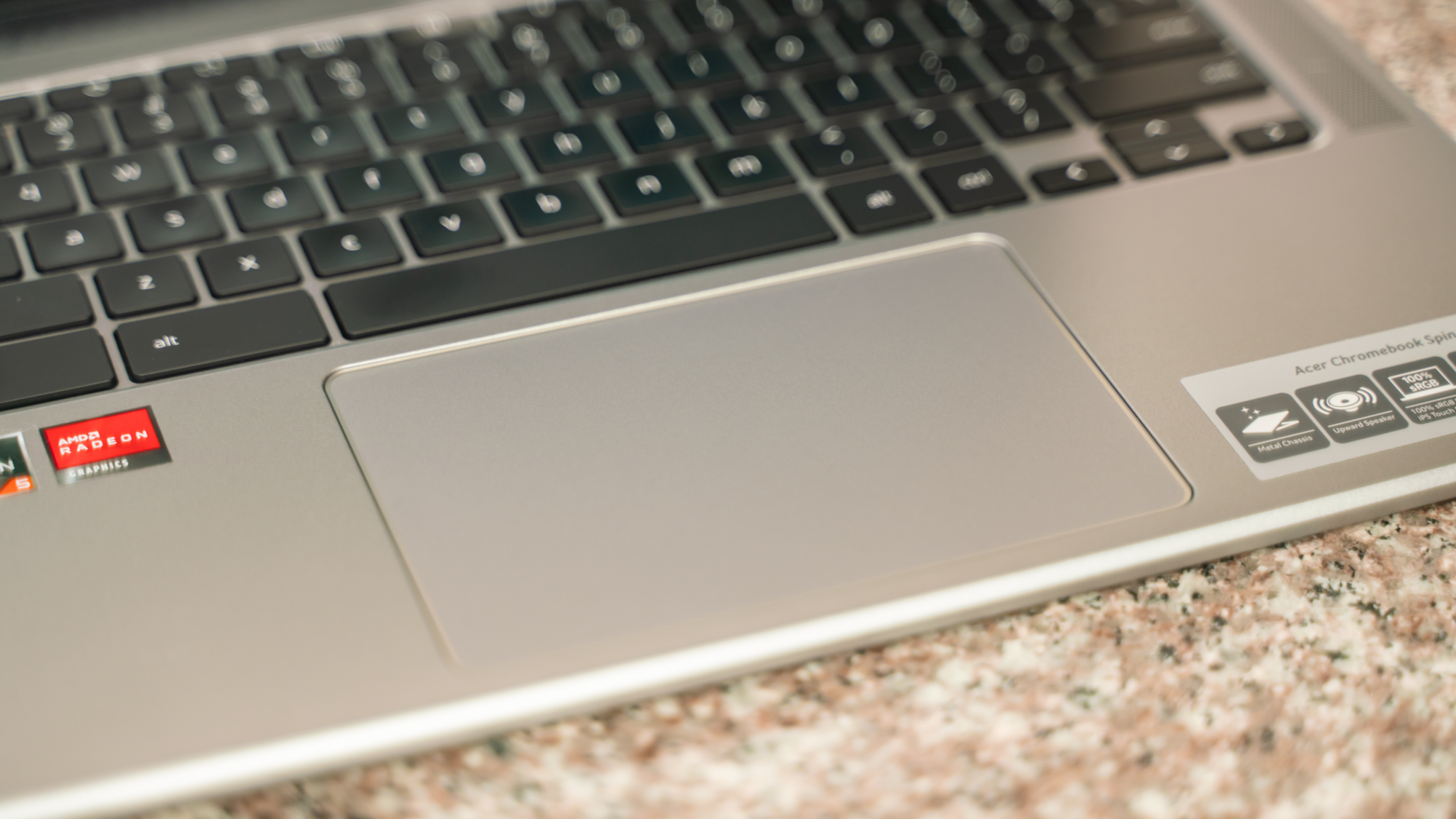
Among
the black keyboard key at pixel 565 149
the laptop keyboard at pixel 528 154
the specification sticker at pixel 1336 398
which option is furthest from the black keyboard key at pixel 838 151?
the specification sticker at pixel 1336 398

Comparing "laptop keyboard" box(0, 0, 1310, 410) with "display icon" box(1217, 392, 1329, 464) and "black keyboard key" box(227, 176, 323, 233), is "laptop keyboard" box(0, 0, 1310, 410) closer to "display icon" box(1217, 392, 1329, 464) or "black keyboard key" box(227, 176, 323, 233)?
"black keyboard key" box(227, 176, 323, 233)

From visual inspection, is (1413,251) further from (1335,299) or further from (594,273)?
(594,273)

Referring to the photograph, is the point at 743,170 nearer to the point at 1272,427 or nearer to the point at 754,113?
the point at 754,113

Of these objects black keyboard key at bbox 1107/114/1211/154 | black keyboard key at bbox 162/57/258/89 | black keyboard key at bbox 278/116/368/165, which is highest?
black keyboard key at bbox 162/57/258/89

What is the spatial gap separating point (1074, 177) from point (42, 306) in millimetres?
495

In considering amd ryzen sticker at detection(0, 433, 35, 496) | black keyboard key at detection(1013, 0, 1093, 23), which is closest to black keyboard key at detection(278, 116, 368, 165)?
amd ryzen sticker at detection(0, 433, 35, 496)

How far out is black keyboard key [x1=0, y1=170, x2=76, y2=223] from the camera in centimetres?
52

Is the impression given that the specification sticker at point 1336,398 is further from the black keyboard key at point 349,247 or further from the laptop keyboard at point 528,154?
the black keyboard key at point 349,247

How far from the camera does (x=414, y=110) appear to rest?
23.2 inches

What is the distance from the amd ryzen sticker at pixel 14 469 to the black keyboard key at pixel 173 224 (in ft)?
0.40

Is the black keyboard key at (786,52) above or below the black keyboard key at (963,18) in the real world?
above

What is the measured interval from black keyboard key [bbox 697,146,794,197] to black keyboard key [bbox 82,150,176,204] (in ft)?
0.88

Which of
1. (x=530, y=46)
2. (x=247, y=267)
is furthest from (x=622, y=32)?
(x=247, y=267)

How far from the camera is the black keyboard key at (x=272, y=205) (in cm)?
53
